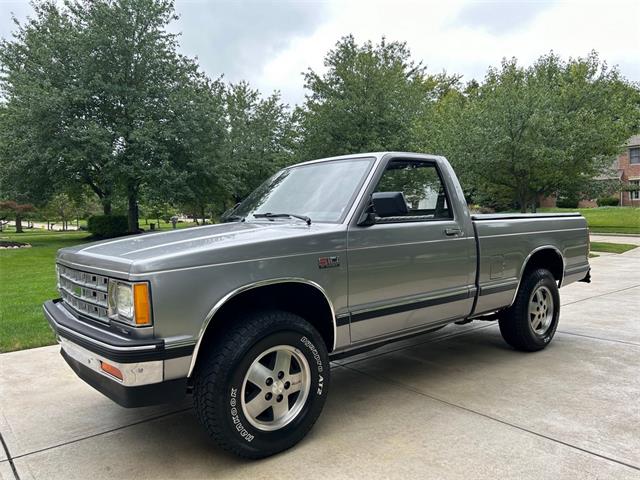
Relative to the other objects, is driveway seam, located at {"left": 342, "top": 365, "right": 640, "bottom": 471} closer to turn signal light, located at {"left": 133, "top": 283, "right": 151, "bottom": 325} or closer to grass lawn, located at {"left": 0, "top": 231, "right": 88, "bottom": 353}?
turn signal light, located at {"left": 133, "top": 283, "right": 151, "bottom": 325}

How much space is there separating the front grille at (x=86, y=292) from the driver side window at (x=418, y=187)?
7.19 feet

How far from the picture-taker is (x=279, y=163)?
811 inches

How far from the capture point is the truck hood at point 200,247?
2684 mm

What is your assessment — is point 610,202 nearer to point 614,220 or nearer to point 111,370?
point 614,220

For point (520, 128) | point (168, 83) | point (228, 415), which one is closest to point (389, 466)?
point (228, 415)

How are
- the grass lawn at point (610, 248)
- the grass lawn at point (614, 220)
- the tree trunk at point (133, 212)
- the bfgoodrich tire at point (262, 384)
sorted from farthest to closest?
the grass lawn at point (614, 220)
the tree trunk at point (133, 212)
the grass lawn at point (610, 248)
the bfgoodrich tire at point (262, 384)

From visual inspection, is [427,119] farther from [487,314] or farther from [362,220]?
[362,220]

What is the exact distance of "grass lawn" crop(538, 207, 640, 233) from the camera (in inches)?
1061

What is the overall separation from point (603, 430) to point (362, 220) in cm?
219

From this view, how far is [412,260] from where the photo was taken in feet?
12.4

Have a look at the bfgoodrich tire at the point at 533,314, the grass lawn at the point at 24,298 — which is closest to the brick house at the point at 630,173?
the grass lawn at the point at 24,298

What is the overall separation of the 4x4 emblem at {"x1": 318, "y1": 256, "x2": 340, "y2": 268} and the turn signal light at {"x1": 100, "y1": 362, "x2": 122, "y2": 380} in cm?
136

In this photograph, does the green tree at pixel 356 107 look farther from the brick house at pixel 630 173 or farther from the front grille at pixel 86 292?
the brick house at pixel 630 173

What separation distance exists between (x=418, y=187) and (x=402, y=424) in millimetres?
2068
